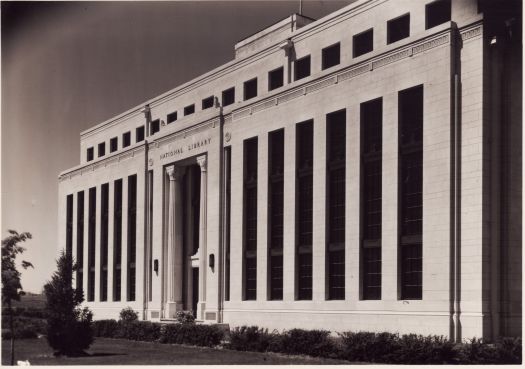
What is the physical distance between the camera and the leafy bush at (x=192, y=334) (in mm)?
36469

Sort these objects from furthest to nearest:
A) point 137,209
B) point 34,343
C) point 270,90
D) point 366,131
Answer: point 137,209 → point 270,90 → point 34,343 → point 366,131

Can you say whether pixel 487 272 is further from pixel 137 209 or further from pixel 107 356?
pixel 137 209

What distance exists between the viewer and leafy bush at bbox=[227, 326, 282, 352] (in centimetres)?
3193

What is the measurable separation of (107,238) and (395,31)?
32.3m

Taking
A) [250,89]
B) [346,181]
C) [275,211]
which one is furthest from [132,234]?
[346,181]

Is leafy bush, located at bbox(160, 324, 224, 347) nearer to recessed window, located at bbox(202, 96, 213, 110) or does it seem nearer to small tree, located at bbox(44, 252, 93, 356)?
small tree, located at bbox(44, 252, 93, 356)

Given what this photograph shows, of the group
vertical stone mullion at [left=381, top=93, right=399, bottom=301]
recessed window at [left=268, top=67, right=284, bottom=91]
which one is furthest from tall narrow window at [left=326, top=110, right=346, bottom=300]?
recessed window at [left=268, top=67, right=284, bottom=91]

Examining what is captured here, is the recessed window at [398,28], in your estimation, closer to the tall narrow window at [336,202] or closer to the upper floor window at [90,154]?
the tall narrow window at [336,202]

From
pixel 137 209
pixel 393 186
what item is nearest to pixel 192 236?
pixel 137 209

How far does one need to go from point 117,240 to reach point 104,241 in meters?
2.38

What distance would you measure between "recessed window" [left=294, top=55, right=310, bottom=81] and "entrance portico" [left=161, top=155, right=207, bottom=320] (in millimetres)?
10433

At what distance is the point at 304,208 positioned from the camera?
37188mm

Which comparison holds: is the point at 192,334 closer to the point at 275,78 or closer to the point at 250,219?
the point at 250,219

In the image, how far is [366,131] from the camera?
111 ft
